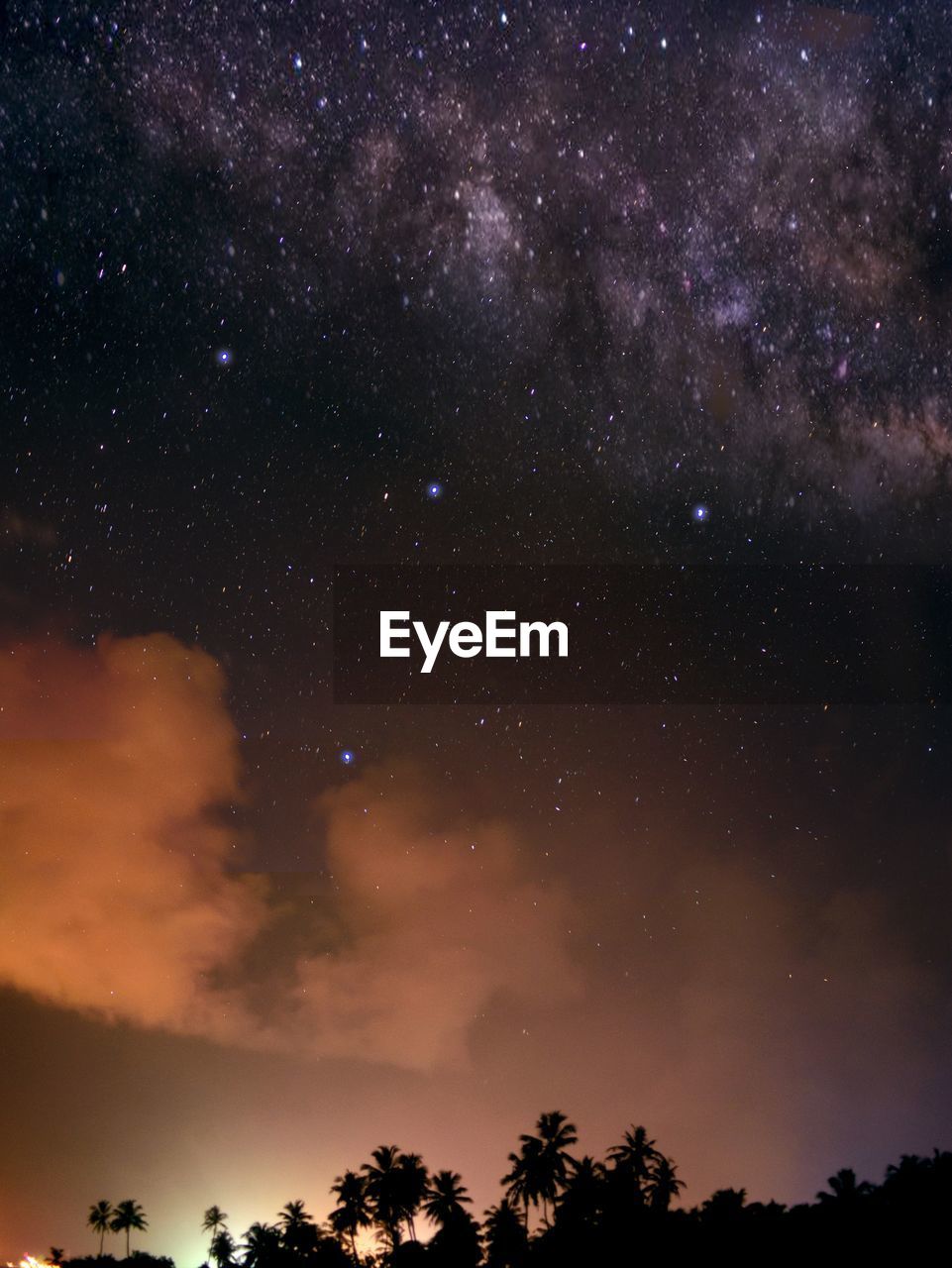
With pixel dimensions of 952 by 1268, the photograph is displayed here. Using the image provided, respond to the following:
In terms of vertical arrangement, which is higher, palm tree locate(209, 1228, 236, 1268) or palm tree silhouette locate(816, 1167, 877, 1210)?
palm tree silhouette locate(816, 1167, 877, 1210)

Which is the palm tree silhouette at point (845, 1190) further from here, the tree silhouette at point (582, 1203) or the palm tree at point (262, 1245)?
the palm tree at point (262, 1245)

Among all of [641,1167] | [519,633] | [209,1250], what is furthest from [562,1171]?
[209,1250]

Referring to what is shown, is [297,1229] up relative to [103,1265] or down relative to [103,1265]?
up

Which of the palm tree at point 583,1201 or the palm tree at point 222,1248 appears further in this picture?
the palm tree at point 222,1248

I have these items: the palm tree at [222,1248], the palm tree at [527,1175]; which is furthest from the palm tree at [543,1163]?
the palm tree at [222,1248]

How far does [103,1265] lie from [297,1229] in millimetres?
26082

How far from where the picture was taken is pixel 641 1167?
190ft

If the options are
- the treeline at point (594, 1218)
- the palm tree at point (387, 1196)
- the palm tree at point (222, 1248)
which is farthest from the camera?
the palm tree at point (222, 1248)

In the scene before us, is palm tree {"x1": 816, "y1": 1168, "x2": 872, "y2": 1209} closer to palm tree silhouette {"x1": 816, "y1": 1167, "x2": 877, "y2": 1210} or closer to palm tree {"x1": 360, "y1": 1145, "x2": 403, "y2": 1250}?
palm tree silhouette {"x1": 816, "y1": 1167, "x2": 877, "y2": 1210}

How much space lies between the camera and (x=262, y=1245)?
6831cm

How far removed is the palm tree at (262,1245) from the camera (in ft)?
206

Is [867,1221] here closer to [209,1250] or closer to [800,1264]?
[800,1264]

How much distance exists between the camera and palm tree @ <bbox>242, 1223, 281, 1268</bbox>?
6284cm

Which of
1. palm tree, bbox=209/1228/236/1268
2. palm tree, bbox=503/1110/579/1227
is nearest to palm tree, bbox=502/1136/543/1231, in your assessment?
palm tree, bbox=503/1110/579/1227
